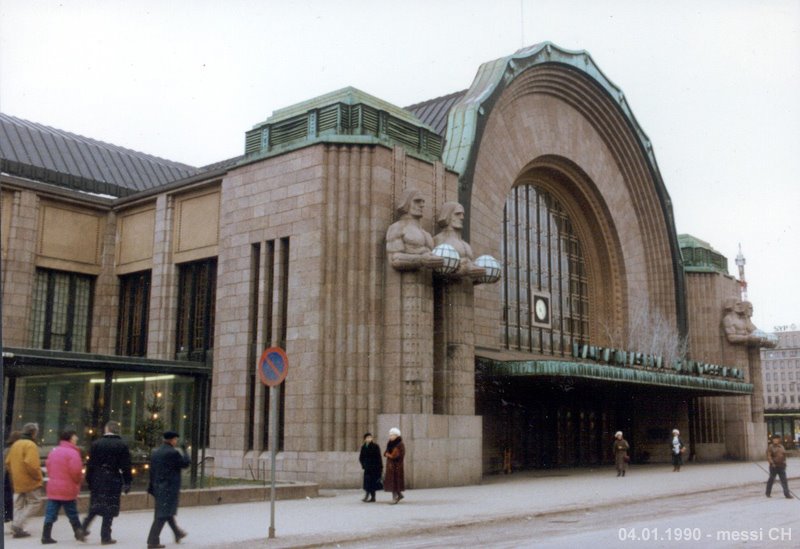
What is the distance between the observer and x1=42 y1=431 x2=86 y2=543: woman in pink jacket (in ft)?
41.7

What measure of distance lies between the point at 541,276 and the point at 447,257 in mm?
13311

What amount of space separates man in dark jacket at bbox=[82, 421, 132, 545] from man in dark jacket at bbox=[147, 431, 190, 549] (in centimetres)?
58

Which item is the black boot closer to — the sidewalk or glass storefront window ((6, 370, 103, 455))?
the sidewalk

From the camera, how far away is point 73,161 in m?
36.1

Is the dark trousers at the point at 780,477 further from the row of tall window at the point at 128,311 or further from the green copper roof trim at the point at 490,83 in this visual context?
the row of tall window at the point at 128,311

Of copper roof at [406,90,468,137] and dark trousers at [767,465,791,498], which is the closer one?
dark trousers at [767,465,791,498]

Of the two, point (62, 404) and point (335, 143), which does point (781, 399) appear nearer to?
point (335, 143)

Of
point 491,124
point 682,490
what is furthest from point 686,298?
point 682,490

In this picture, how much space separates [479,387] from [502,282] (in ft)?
16.6

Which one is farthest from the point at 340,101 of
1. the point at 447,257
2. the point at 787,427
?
the point at 787,427

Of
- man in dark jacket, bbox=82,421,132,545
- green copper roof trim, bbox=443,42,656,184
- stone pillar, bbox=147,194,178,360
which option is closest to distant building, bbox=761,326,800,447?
green copper roof trim, bbox=443,42,656,184

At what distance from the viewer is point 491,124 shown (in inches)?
Answer: 1294

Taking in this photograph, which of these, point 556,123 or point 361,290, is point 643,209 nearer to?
point 556,123

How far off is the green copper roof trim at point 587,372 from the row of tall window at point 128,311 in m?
9.76
